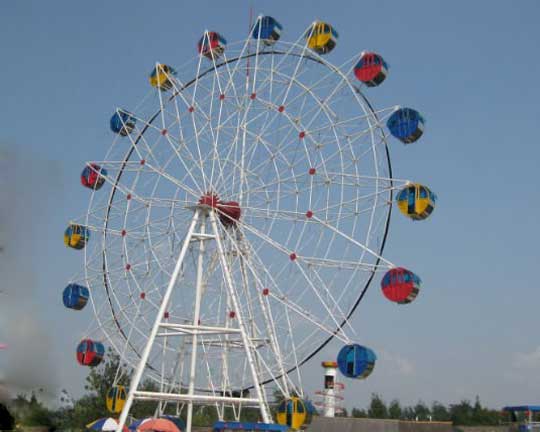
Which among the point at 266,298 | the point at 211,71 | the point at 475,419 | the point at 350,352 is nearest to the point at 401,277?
the point at 350,352

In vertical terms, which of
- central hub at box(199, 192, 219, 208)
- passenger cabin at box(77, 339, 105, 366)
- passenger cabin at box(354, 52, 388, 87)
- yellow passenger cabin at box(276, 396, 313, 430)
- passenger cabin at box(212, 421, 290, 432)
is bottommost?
passenger cabin at box(212, 421, 290, 432)

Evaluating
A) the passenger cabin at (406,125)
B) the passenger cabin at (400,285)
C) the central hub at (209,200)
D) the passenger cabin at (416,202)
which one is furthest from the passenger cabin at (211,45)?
the passenger cabin at (400,285)

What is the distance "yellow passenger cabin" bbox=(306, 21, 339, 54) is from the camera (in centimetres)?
3716

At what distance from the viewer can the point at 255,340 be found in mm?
34469

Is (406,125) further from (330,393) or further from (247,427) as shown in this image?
(330,393)

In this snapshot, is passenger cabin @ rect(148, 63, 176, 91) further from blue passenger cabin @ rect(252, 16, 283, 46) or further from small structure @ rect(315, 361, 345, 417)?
small structure @ rect(315, 361, 345, 417)

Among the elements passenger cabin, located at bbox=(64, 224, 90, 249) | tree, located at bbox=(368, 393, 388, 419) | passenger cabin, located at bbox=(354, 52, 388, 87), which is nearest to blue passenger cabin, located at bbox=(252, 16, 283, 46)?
passenger cabin, located at bbox=(354, 52, 388, 87)

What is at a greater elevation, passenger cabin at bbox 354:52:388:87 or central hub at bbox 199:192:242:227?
passenger cabin at bbox 354:52:388:87

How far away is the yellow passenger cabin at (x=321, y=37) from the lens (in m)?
37.2

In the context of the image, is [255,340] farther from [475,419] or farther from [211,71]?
[475,419]

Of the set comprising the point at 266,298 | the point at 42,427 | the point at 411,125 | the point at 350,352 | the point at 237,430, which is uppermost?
the point at 411,125

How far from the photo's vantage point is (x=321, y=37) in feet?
122

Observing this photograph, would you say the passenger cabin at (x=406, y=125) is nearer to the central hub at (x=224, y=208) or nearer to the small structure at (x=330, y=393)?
the central hub at (x=224, y=208)

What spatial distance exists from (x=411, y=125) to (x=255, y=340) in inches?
428
